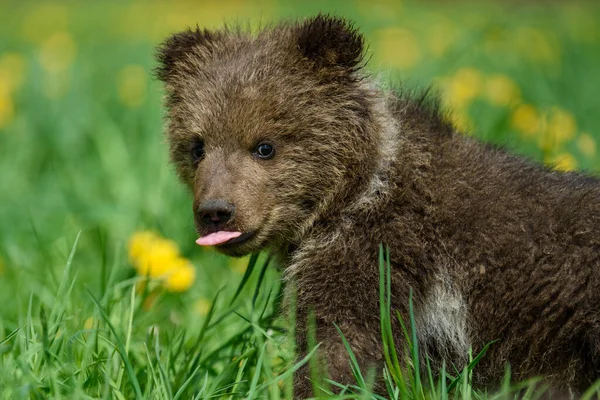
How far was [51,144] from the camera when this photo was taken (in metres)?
7.68

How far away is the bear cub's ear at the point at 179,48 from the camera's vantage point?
472 centimetres

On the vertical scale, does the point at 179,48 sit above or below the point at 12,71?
above

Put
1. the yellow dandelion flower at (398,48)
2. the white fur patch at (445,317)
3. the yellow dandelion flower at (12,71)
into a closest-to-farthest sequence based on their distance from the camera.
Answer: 1. the white fur patch at (445,317)
2. the yellow dandelion flower at (12,71)
3. the yellow dandelion flower at (398,48)

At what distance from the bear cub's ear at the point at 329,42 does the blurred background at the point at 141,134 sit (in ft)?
1.59

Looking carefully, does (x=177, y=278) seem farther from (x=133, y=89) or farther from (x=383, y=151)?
(x=133, y=89)

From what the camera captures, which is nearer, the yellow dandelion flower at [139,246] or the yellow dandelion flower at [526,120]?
the yellow dandelion flower at [139,246]

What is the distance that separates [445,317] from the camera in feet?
13.1

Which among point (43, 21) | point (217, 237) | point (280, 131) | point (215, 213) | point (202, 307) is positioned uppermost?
point (280, 131)

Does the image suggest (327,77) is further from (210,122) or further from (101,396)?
A: (101,396)

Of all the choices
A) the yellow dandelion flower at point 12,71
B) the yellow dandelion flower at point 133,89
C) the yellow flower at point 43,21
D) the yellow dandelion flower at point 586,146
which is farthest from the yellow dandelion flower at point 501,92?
the yellow flower at point 43,21

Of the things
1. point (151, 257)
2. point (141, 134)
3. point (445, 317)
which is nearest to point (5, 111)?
point (141, 134)

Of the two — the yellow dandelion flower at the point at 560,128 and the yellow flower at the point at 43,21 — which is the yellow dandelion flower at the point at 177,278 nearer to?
the yellow dandelion flower at the point at 560,128

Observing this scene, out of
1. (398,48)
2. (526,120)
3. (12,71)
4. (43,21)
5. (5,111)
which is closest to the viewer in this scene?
(526,120)

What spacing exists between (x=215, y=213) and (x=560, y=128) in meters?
3.15
